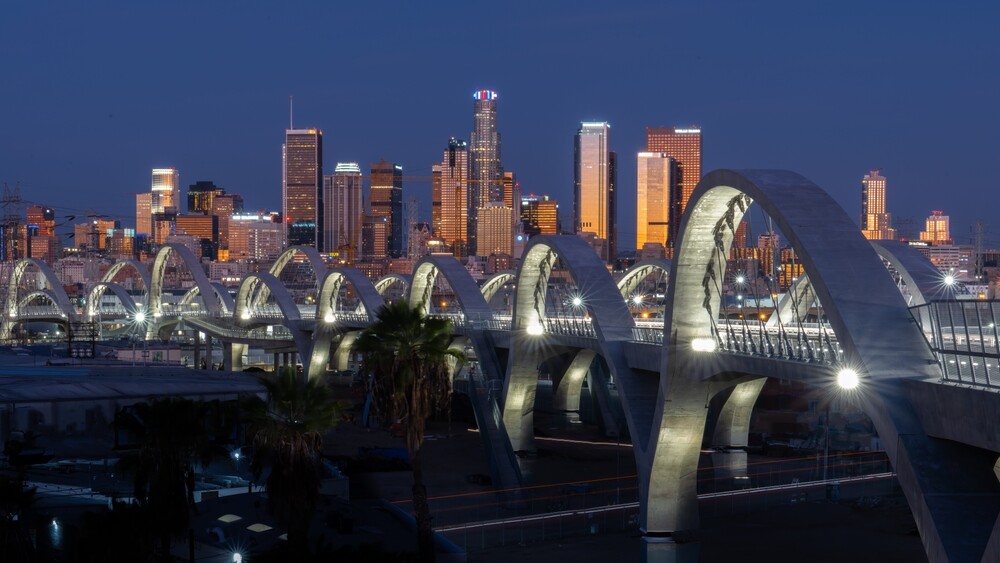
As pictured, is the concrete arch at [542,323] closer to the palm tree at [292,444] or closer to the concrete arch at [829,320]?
the concrete arch at [829,320]

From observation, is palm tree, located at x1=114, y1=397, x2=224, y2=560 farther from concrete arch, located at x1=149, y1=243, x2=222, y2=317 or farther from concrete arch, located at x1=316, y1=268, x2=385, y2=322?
concrete arch, located at x1=149, y1=243, x2=222, y2=317

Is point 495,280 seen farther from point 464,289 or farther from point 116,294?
point 116,294

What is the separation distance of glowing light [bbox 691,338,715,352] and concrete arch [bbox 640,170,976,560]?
16 cm

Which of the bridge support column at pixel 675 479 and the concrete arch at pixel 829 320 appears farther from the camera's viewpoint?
the bridge support column at pixel 675 479

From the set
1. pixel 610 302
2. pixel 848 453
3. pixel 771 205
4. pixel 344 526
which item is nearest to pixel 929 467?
pixel 771 205

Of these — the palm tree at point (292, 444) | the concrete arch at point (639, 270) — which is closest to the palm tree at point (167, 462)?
the palm tree at point (292, 444)

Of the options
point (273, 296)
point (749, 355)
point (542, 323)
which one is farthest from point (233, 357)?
point (749, 355)

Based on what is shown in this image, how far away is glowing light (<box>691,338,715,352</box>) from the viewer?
128ft

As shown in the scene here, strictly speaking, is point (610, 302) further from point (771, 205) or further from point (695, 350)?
point (771, 205)

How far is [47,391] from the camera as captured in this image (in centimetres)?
4884

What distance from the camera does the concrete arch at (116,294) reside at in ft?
477

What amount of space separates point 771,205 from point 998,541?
1168 cm

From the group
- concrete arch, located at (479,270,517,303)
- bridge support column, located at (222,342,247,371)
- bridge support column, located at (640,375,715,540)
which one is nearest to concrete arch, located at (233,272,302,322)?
bridge support column, located at (222,342,247,371)

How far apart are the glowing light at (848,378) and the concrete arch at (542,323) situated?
18.9m
